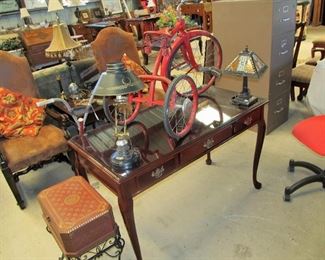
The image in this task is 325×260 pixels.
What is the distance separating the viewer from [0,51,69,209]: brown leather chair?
2047mm

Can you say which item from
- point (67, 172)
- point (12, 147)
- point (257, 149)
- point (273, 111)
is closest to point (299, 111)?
point (273, 111)

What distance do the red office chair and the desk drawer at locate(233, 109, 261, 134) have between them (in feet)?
0.91

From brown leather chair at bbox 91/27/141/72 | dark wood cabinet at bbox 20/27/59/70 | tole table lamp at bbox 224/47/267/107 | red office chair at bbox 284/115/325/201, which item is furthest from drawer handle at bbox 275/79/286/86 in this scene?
dark wood cabinet at bbox 20/27/59/70

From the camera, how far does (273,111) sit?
110 inches

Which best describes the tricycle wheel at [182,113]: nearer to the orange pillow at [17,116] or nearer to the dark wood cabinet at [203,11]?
the orange pillow at [17,116]

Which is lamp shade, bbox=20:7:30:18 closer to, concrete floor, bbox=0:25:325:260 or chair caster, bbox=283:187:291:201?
concrete floor, bbox=0:25:325:260

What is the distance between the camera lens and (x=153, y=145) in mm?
1469

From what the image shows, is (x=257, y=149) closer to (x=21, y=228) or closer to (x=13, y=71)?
(x=21, y=228)

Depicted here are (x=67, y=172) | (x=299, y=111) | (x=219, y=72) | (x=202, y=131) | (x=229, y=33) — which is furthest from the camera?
(x=299, y=111)

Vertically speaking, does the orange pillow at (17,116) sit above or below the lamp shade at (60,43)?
below

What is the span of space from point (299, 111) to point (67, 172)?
8.46ft

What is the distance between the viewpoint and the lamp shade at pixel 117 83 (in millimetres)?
1157

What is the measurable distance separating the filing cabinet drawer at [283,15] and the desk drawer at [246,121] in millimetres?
1039

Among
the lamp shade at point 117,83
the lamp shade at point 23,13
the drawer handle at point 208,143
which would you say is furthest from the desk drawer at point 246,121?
the lamp shade at point 23,13
